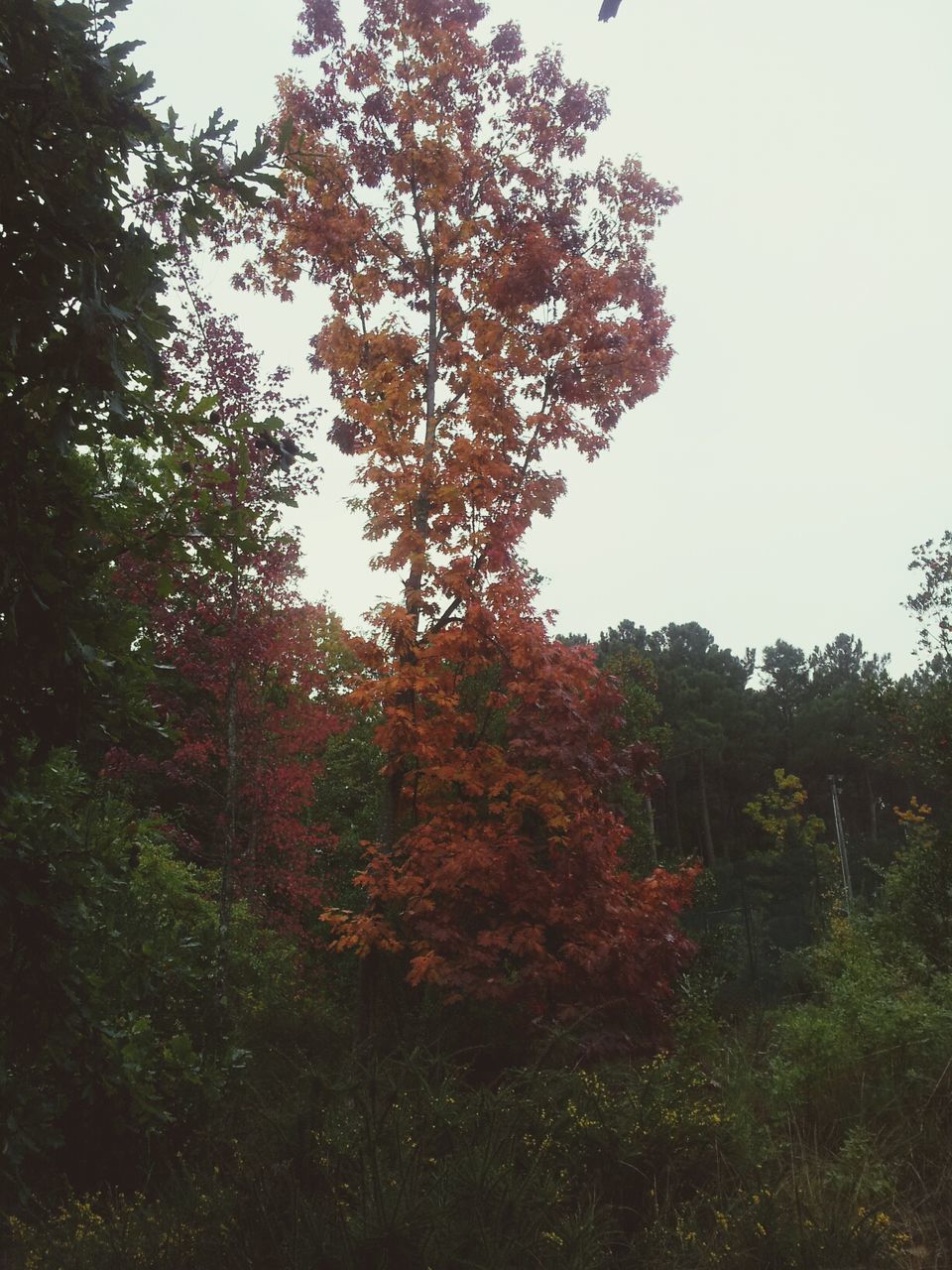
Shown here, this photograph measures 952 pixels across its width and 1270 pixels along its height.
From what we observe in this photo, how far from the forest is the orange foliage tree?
4 cm

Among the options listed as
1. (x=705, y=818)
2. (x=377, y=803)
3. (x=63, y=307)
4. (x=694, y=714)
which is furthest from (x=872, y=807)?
(x=63, y=307)

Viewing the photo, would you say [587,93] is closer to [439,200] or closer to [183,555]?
[439,200]

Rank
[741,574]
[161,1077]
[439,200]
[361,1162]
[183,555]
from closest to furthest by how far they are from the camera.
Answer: [183,555] < [361,1162] < [161,1077] < [439,200] < [741,574]

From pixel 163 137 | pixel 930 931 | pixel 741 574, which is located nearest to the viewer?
pixel 163 137

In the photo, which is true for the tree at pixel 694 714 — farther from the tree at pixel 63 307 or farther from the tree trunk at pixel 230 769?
the tree at pixel 63 307

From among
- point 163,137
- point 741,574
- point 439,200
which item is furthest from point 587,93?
point 741,574

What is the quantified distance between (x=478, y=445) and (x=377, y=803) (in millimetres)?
8423

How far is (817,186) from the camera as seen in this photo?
1184cm

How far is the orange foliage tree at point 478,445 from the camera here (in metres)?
6.79

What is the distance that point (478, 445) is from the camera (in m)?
8.05

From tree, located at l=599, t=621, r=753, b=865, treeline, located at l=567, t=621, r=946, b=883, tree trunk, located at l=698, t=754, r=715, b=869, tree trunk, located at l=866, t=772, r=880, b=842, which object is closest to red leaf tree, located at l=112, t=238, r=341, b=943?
treeline, located at l=567, t=621, r=946, b=883

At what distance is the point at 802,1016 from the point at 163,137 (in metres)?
7.57

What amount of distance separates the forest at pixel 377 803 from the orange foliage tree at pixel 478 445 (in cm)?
4

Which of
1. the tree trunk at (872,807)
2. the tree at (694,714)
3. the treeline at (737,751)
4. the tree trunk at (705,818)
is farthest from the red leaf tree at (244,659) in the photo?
the tree trunk at (872,807)
